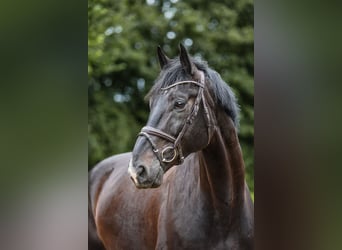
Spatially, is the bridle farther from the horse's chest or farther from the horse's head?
the horse's chest

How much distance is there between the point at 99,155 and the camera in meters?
2.55

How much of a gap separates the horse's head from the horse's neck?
76mm

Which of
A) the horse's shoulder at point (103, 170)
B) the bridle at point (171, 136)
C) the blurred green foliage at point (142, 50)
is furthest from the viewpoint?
the horse's shoulder at point (103, 170)

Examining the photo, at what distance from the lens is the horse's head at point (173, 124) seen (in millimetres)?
2096

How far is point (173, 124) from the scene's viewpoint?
2.12m

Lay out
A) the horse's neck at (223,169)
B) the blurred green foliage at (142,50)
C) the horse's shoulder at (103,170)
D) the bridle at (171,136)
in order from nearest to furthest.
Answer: the bridle at (171,136), the horse's neck at (223,169), the blurred green foliage at (142,50), the horse's shoulder at (103,170)

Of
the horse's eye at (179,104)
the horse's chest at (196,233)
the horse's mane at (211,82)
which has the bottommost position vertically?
the horse's chest at (196,233)

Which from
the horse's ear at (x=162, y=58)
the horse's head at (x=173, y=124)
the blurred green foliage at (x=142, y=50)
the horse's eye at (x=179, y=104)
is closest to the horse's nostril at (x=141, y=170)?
the horse's head at (x=173, y=124)

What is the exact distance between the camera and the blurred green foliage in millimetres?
2418

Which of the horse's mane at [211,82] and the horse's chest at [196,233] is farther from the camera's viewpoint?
the horse's chest at [196,233]

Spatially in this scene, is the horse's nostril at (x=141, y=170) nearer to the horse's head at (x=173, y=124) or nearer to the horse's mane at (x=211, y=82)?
the horse's head at (x=173, y=124)
